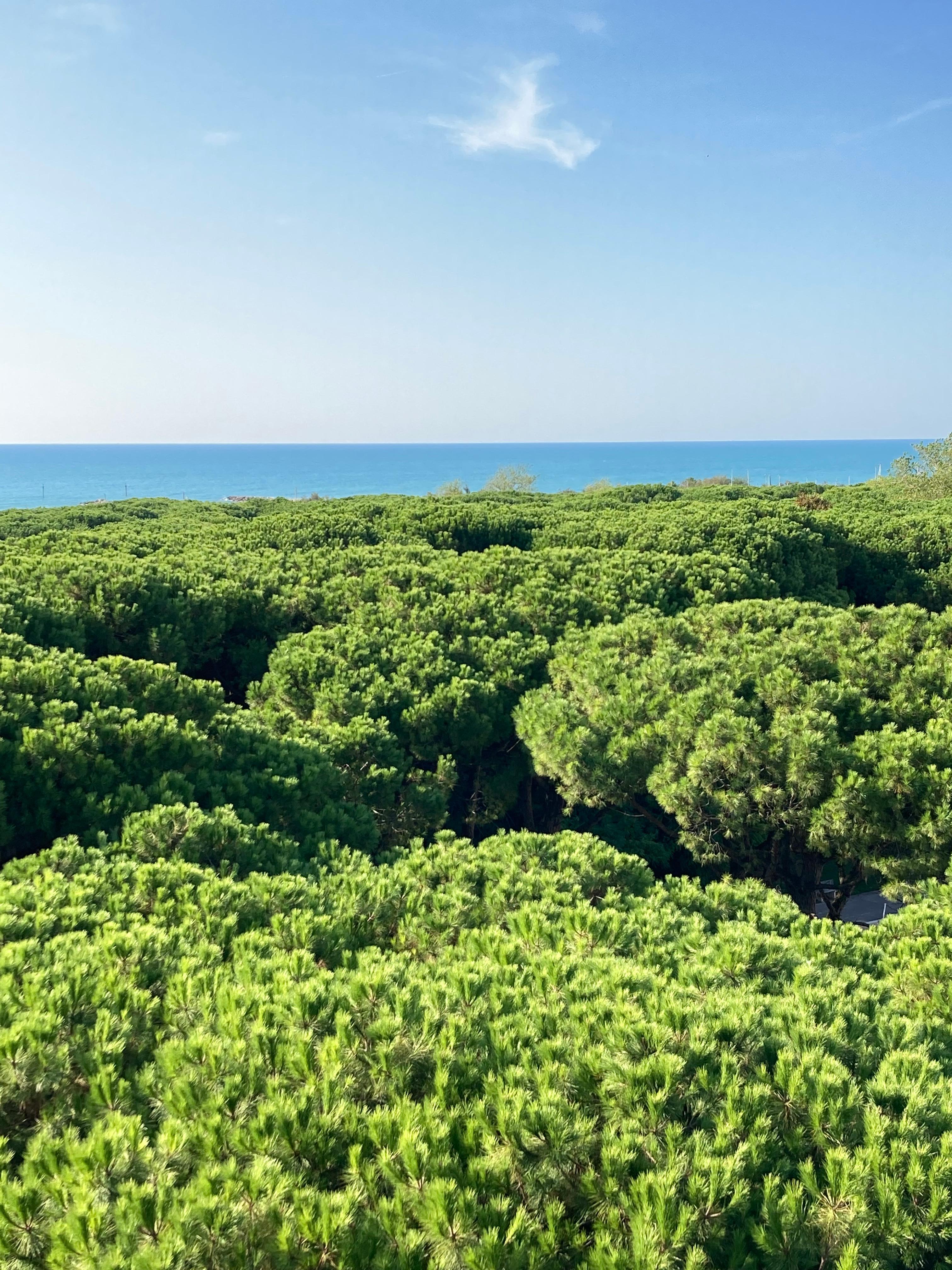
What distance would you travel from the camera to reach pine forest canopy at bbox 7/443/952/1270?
3748 mm

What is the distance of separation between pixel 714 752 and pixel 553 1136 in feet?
23.2

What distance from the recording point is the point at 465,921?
6902 mm

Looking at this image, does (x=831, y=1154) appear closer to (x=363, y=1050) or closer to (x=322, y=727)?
(x=363, y=1050)

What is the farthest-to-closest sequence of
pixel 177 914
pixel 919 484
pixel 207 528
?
pixel 919 484
pixel 207 528
pixel 177 914

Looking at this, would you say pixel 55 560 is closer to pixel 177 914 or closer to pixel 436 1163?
pixel 177 914

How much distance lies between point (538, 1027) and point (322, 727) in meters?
7.06

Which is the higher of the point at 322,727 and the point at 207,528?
the point at 207,528

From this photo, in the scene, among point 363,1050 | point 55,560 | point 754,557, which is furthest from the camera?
point 754,557

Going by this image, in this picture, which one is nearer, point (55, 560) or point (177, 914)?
point (177, 914)

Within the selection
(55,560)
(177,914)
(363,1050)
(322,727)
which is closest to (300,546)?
(55,560)

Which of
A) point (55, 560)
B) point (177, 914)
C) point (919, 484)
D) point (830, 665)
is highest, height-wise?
point (919, 484)

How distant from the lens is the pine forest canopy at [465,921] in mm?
3748

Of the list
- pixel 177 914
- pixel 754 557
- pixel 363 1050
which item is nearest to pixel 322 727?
pixel 177 914

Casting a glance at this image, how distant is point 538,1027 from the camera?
482cm
